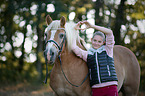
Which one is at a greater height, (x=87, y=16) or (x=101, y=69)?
(x=87, y=16)

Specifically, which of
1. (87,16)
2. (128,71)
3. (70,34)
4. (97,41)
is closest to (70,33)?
(70,34)

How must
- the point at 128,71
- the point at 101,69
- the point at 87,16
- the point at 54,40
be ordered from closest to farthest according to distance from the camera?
the point at 54,40
the point at 101,69
the point at 128,71
the point at 87,16

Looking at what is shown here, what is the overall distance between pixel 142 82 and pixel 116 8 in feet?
15.7

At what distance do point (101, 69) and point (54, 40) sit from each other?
98 cm

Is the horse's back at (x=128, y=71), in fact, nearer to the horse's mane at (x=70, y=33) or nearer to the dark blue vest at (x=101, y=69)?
the dark blue vest at (x=101, y=69)

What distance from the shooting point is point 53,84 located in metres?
2.74

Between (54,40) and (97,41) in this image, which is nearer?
(54,40)

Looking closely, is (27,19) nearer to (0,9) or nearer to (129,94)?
(0,9)

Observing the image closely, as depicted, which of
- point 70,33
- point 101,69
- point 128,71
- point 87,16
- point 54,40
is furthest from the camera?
point 87,16

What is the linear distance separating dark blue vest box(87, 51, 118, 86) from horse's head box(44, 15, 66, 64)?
66cm

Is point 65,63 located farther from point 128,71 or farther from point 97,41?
point 128,71

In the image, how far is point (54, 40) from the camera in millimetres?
2443

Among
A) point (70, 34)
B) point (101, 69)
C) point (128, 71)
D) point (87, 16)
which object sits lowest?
point (128, 71)

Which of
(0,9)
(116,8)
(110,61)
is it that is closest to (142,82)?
(116,8)
